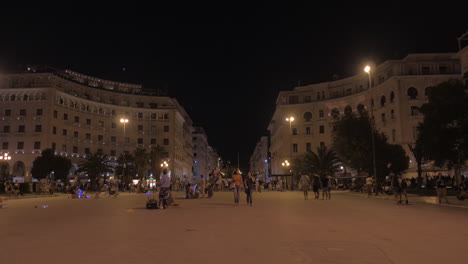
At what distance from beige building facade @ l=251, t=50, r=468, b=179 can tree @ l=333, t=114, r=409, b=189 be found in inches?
300

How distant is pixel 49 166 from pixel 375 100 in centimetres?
5497

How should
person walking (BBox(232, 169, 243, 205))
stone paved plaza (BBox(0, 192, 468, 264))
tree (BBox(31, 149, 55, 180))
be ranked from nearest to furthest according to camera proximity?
1. stone paved plaza (BBox(0, 192, 468, 264))
2. person walking (BBox(232, 169, 243, 205))
3. tree (BBox(31, 149, 55, 180))

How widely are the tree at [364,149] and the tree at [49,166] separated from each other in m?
41.5

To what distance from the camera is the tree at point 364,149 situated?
139 ft

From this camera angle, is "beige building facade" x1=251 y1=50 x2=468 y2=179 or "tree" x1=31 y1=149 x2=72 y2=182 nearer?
"tree" x1=31 y1=149 x2=72 y2=182

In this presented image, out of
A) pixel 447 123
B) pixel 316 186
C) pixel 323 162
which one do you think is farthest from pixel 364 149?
pixel 316 186

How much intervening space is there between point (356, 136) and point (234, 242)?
39.2 metres

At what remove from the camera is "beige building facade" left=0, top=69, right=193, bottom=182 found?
71.6m

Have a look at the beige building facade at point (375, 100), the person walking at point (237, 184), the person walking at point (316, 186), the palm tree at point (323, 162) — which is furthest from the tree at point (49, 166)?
the person walking at point (237, 184)

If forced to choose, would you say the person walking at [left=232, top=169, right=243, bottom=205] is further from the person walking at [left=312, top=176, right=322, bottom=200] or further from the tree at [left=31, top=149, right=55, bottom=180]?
the tree at [left=31, top=149, right=55, bottom=180]

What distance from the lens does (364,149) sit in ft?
144

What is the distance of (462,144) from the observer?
2856cm

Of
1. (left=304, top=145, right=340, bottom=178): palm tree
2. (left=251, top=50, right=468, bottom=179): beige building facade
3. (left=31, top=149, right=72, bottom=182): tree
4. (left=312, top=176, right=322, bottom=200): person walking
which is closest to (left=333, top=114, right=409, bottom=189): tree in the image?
(left=304, top=145, right=340, bottom=178): palm tree

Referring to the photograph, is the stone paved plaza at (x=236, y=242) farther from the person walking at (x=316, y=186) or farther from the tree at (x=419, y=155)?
the tree at (x=419, y=155)
